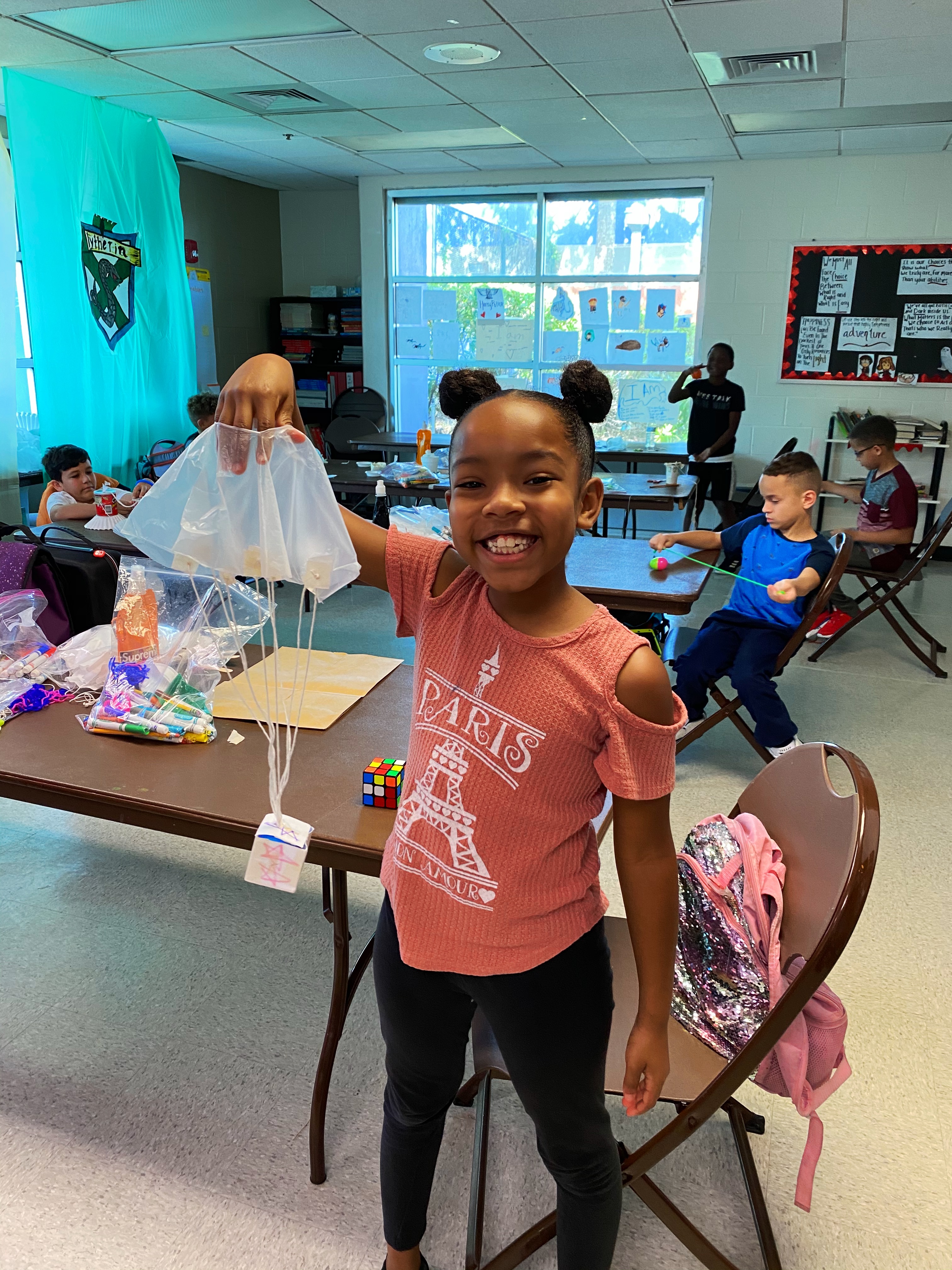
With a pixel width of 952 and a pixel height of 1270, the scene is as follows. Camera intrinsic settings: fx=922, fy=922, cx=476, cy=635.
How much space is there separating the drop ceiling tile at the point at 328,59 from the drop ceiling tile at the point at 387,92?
0.07 meters

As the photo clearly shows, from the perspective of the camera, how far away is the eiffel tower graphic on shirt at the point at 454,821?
1000 millimetres

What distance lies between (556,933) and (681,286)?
6632 millimetres

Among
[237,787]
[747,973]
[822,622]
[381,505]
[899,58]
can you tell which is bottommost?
[822,622]

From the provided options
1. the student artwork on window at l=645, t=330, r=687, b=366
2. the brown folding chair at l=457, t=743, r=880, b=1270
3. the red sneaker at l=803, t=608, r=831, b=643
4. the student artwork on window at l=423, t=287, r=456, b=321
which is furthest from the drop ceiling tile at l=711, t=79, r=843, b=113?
the brown folding chair at l=457, t=743, r=880, b=1270

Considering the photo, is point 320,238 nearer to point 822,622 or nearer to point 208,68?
point 208,68

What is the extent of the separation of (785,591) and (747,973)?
70.2 inches

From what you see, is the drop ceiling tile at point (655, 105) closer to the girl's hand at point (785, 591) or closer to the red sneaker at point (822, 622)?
the red sneaker at point (822, 622)

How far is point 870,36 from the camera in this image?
365 cm

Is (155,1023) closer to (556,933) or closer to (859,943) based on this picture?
(556,933)

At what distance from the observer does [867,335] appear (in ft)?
20.8

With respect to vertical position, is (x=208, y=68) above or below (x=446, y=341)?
above

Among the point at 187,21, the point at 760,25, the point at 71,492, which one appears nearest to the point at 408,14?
the point at 187,21

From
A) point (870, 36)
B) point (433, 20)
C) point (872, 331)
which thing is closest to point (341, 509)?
point (433, 20)

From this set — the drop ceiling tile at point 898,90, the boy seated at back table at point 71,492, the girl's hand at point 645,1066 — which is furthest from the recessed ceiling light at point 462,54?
the girl's hand at point 645,1066
